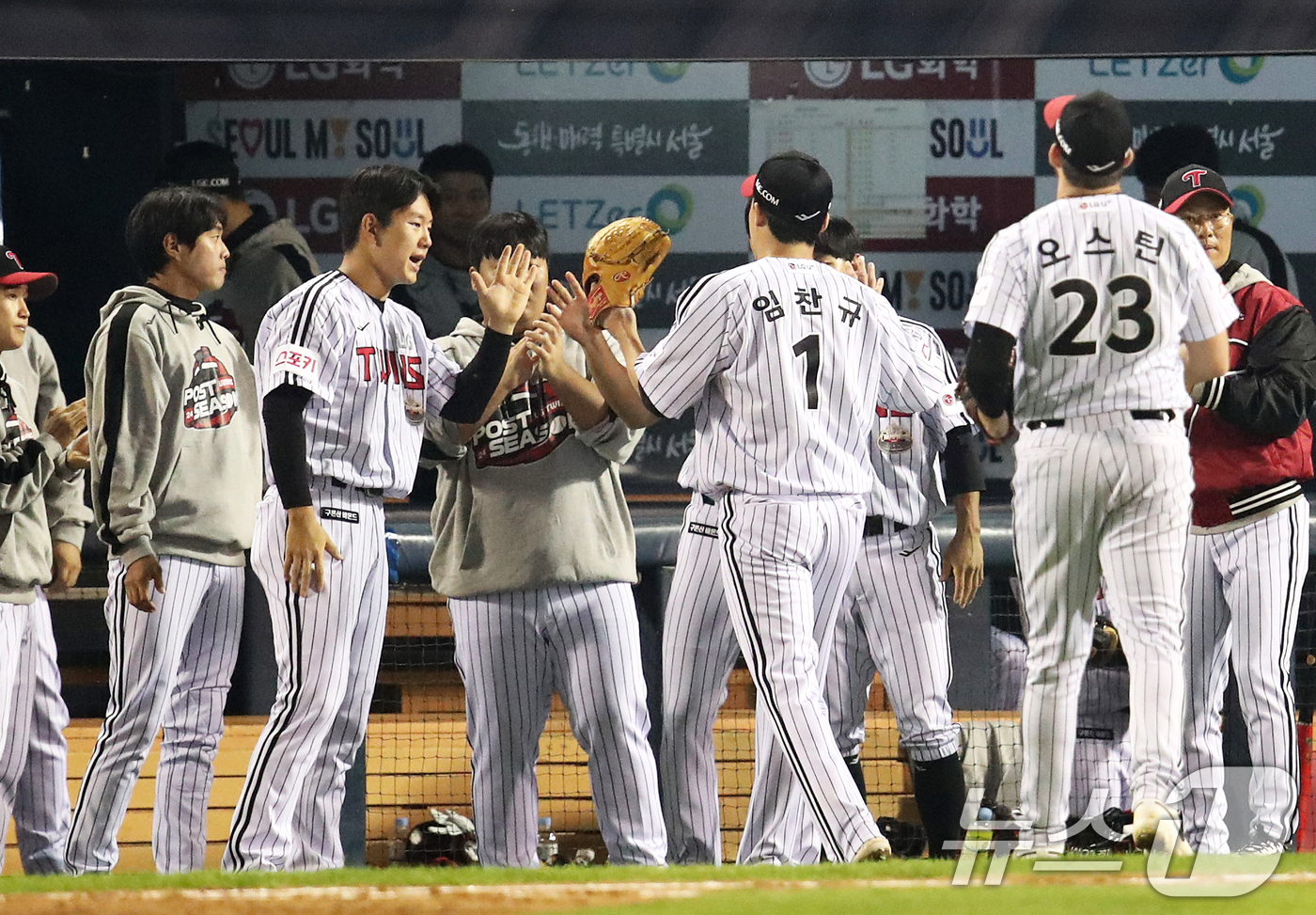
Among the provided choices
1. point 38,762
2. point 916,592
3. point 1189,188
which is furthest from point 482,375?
point 1189,188

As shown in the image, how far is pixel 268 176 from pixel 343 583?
2.26 m

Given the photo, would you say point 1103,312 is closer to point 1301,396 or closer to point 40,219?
point 1301,396

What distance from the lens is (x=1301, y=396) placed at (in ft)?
12.6

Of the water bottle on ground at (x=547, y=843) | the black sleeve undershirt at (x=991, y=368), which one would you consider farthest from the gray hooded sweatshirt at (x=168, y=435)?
the black sleeve undershirt at (x=991, y=368)

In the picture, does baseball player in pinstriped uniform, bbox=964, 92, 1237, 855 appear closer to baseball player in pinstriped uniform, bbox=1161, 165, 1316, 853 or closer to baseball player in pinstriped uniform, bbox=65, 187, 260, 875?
baseball player in pinstriped uniform, bbox=1161, 165, 1316, 853

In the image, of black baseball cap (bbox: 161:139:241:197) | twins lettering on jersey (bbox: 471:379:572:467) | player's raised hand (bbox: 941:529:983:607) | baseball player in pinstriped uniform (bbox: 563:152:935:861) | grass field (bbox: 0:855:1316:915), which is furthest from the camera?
black baseball cap (bbox: 161:139:241:197)

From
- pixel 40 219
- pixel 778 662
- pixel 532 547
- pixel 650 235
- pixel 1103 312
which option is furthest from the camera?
pixel 40 219

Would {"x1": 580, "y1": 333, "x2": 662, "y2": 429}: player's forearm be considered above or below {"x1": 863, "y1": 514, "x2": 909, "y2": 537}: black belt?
above

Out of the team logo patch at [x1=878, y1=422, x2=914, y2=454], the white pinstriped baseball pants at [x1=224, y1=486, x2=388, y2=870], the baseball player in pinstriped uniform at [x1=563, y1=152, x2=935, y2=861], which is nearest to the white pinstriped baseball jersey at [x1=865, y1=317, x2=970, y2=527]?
the team logo patch at [x1=878, y1=422, x2=914, y2=454]

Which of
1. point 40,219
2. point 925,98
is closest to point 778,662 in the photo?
point 925,98

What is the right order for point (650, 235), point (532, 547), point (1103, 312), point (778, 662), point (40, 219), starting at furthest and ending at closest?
point (40, 219)
point (650, 235)
point (532, 547)
point (778, 662)
point (1103, 312)

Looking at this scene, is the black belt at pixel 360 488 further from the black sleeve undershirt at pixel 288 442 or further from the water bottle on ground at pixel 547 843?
the water bottle on ground at pixel 547 843

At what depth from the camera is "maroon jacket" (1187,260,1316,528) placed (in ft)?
12.5

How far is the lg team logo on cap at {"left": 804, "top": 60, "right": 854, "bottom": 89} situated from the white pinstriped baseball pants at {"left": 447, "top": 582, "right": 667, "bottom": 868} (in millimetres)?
2225
